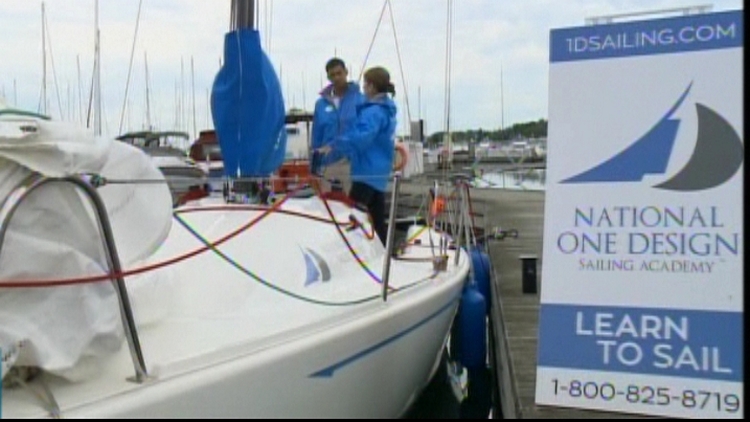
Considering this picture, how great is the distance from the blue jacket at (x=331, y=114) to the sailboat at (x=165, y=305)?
1.20m

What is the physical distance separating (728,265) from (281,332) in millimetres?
1438

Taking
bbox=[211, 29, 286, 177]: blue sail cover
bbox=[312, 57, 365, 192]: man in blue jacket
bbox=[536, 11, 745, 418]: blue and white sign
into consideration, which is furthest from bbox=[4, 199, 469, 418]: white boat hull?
bbox=[312, 57, 365, 192]: man in blue jacket

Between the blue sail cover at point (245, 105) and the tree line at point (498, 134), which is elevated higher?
the tree line at point (498, 134)

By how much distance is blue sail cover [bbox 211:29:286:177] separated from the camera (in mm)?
3984

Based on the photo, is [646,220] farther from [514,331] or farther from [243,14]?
[243,14]

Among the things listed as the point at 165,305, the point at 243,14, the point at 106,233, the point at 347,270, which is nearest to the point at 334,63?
the point at 243,14

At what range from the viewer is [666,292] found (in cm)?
270

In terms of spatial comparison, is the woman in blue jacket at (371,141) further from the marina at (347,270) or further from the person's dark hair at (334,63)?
the marina at (347,270)

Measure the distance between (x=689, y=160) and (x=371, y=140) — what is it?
2029 millimetres

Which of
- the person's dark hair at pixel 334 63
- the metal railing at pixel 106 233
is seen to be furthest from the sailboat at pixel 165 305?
the person's dark hair at pixel 334 63

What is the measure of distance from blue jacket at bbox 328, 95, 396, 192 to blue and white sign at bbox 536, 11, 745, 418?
164 cm

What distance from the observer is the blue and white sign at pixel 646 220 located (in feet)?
8.71

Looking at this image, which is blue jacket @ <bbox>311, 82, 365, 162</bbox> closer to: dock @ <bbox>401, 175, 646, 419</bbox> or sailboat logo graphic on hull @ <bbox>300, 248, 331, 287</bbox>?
dock @ <bbox>401, 175, 646, 419</bbox>

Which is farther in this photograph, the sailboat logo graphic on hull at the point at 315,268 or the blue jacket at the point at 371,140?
the blue jacket at the point at 371,140
